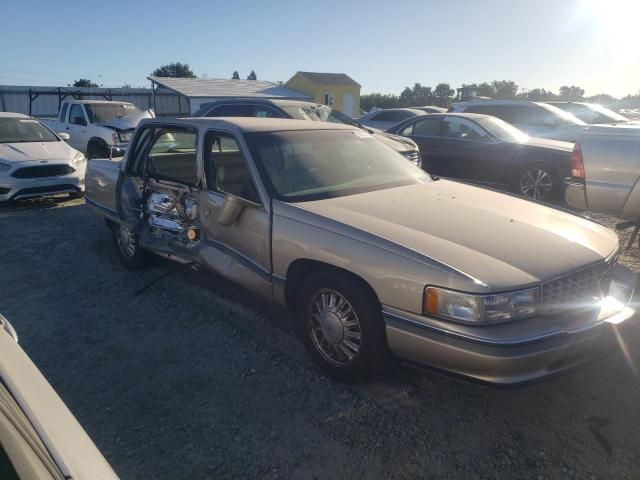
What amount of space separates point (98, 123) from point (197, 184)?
9.90 meters

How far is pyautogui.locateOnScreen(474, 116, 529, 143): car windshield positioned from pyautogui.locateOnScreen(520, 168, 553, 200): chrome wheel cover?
2.32 ft

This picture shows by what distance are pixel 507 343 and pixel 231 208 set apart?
2.18 metres

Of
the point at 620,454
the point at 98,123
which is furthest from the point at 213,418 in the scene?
the point at 98,123

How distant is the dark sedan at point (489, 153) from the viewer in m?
8.54

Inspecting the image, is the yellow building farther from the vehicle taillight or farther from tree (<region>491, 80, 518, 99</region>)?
the vehicle taillight

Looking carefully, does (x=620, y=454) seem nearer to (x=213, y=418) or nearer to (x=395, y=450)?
(x=395, y=450)

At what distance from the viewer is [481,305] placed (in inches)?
100

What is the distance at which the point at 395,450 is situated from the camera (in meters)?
2.65

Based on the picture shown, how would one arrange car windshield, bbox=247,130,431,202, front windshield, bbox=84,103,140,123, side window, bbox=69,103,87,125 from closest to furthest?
car windshield, bbox=247,130,431,202
front windshield, bbox=84,103,140,123
side window, bbox=69,103,87,125

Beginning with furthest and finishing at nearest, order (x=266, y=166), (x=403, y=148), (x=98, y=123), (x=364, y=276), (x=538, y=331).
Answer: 1. (x=98, y=123)
2. (x=403, y=148)
3. (x=266, y=166)
4. (x=364, y=276)
5. (x=538, y=331)

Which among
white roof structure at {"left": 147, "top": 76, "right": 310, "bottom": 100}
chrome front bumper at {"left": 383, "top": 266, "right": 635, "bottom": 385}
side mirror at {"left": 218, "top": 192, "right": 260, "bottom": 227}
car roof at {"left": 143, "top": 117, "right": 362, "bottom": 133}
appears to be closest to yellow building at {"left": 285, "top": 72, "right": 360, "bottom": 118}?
white roof structure at {"left": 147, "top": 76, "right": 310, "bottom": 100}

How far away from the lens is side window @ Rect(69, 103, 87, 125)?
12.9 meters

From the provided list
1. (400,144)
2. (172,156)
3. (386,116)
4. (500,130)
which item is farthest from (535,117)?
(172,156)

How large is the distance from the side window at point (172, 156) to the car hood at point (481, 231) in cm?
221
